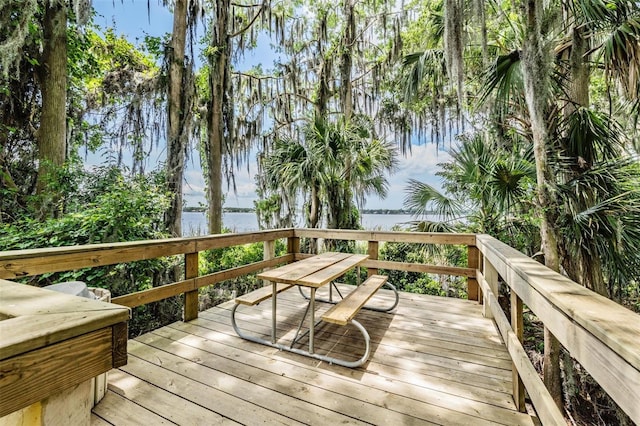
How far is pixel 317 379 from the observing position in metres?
1.92

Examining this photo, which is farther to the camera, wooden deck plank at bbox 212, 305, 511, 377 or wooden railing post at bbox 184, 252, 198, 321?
wooden railing post at bbox 184, 252, 198, 321

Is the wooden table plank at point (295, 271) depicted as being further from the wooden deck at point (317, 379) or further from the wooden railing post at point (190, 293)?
the wooden railing post at point (190, 293)

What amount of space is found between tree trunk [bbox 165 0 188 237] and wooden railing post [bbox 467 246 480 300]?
482 centimetres

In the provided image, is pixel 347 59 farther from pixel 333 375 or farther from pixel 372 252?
pixel 333 375

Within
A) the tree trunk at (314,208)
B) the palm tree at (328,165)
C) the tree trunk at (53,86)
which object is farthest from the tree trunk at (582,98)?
the tree trunk at (53,86)

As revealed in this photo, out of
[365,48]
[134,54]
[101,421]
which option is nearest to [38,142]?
[134,54]

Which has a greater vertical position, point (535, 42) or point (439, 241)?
point (535, 42)

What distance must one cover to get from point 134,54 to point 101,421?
336 inches

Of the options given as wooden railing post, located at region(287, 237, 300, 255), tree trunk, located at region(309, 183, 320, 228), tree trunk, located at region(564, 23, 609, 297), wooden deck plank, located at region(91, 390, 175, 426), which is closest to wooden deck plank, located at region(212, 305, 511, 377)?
wooden deck plank, located at region(91, 390, 175, 426)

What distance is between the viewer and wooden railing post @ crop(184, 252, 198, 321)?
9.14ft

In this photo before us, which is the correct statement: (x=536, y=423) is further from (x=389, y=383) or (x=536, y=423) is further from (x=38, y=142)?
(x=38, y=142)

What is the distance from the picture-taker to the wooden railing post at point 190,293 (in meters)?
2.79

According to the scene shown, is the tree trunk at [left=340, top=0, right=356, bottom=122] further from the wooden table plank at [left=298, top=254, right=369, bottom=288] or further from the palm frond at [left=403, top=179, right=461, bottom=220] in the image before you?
the wooden table plank at [left=298, top=254, right=369, bottom=288]

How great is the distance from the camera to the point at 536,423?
1483 millimetres
